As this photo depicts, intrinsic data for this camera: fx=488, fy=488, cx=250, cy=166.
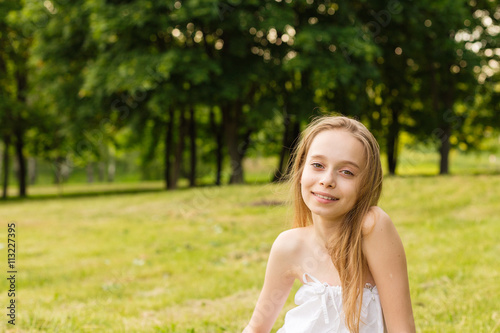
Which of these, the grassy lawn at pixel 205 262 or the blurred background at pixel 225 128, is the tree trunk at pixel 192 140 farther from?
the grassy lawn at pixel 205 262

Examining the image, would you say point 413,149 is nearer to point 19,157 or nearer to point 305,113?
point 305,113

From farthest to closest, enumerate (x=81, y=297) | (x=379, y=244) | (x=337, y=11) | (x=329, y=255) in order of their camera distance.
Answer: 1. (x=337, y=11)
2. (x=81, y=297)
3. (x=329, y=255)
4. (x=379, y=244)

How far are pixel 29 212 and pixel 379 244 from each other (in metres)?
16.3

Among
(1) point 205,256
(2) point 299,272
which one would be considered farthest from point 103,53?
(2) point 299,272

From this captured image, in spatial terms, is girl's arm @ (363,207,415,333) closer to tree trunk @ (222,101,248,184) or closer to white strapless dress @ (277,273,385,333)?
white strapless dress @ (277,273,385,333)

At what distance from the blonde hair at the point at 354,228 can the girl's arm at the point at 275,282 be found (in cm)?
22

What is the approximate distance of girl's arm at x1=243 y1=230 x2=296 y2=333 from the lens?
7.55ft

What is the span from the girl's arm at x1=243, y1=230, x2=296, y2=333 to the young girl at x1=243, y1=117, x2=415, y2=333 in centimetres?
3

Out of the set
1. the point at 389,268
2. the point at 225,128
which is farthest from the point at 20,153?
the point at 389,268

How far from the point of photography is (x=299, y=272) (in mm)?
2273

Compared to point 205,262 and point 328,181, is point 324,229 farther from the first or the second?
point 205,262

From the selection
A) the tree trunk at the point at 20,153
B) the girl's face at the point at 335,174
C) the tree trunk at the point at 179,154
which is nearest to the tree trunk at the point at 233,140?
the tree trunk at the point at 179,154

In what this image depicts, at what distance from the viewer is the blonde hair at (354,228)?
2078 mm

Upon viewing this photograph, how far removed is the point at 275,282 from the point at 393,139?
996 inches
